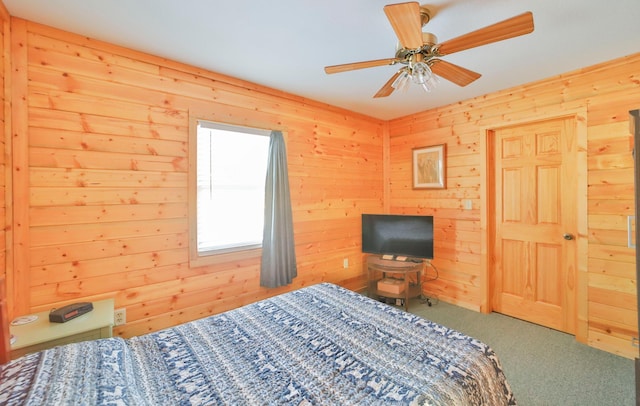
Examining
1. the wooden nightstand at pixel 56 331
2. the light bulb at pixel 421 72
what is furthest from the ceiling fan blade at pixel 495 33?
the wooden nightstand at pixel 56 331

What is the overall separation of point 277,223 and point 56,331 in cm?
174

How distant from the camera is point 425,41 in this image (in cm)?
162

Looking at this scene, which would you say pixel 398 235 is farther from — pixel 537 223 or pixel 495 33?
pixel 495 33

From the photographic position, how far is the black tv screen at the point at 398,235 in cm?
328

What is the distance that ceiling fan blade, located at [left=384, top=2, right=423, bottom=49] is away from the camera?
4.08 ft

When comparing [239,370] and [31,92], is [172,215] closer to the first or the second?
[31,92]

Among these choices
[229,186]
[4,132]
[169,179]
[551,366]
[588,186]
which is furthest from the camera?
[229,186]

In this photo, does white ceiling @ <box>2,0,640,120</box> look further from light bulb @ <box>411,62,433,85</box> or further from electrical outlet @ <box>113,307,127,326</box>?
electrical outlet @ <box>113,307,127,326</box>

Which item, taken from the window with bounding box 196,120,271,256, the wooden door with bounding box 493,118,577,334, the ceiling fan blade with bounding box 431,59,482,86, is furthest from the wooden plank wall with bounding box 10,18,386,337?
the wooden door with bounding box 493,118,577,334

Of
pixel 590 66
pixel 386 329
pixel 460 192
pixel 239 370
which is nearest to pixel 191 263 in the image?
pixel 239 370

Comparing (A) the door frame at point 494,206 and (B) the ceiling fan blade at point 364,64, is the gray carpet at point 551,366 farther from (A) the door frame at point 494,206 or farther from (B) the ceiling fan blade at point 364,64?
(B) the ceiling fan blade at point 364,64

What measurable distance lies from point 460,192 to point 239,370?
3.08 metres

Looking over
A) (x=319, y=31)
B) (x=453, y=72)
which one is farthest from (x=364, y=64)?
(x=453, y=72)

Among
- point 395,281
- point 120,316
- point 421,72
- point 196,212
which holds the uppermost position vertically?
point 421,72
